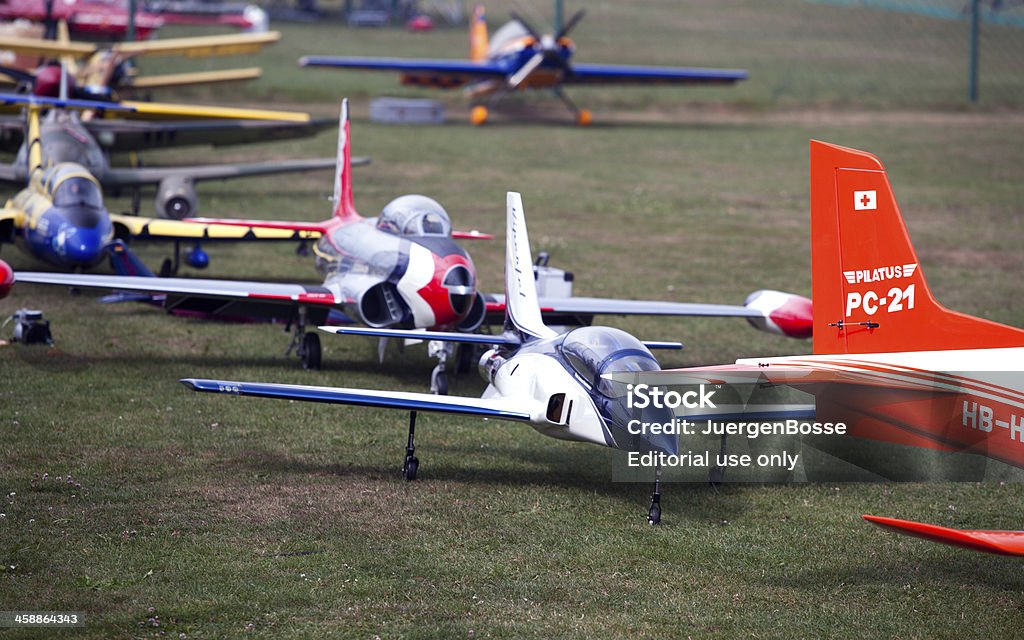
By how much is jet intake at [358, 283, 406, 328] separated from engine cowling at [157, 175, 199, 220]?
8.53 m

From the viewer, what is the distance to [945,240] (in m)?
23.8

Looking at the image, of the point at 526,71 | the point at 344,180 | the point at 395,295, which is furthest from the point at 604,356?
the point at 526,71

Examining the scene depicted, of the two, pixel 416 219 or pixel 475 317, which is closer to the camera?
pixel 475 317

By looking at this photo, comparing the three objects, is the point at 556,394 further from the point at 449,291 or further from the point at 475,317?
the point at 475,317

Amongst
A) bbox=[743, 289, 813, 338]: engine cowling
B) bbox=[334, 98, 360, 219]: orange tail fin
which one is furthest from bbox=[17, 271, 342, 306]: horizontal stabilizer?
bbox=[743, 289, 813, 338]: engine cowling

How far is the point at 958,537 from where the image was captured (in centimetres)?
651

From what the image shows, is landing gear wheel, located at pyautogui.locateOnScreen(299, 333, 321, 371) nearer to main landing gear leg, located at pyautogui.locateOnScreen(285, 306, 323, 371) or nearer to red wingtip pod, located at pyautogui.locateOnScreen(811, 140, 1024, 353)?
main landing gear leg, located at pyautogui.locateOnScreen(285, 306, 323, 371)

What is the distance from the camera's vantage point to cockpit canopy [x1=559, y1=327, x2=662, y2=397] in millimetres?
9594

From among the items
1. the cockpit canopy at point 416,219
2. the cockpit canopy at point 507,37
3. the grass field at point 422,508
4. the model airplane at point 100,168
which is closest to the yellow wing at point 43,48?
the model airplane at point 100,168

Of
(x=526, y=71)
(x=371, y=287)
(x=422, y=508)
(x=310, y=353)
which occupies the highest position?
(x=526, y=71)

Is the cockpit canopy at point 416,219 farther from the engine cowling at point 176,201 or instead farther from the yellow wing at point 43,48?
the yellow wing at point 43,48

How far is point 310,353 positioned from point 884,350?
759 cm

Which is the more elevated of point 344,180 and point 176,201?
point 344,180

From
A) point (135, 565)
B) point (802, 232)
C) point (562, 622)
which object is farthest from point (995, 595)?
point (802, 232)
